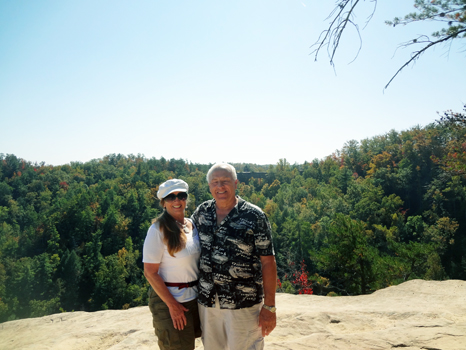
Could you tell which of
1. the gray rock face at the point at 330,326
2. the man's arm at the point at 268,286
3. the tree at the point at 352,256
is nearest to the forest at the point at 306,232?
the tree at the point at 352,256

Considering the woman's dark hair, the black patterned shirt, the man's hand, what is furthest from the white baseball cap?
the man's hand

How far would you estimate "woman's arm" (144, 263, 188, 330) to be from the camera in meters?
2.52

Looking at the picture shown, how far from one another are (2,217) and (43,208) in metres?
9.36

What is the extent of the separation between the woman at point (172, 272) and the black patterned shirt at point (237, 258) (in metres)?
0.15

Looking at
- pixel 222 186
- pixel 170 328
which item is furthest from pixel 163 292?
pixel 222 186

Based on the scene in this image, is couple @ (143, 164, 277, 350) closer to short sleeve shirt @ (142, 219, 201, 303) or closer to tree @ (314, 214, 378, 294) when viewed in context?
short sleeve shirt @ (142, 219, 201, 303)

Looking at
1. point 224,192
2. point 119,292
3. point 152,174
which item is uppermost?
point 152,174

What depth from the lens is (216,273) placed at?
8.26 ft

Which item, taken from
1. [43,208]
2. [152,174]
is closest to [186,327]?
[43,208]

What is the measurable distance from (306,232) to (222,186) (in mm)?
37678

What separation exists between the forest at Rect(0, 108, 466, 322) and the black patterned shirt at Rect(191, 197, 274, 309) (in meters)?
13.0

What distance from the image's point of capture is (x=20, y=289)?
37875 mm

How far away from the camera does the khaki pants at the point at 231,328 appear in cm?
253

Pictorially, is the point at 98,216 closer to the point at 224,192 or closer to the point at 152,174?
the point at 152,174
